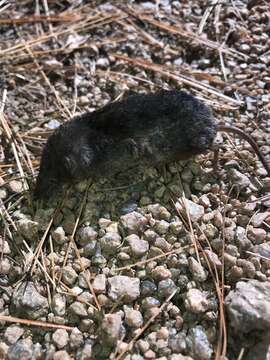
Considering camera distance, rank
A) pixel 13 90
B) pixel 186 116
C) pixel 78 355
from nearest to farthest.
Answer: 1. pixel 78 355
2. pixel 186 116
3. pixel 13 90

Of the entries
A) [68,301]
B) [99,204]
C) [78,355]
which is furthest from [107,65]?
[78,355]

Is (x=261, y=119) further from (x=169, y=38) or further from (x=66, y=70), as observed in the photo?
(x=66, y=70)

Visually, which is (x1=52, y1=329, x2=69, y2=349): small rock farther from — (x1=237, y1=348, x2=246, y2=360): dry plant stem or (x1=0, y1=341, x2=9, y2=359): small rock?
(x1=237, y1=348, x2=246, y2=360): dry plant stem

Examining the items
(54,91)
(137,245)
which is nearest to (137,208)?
(137,245)

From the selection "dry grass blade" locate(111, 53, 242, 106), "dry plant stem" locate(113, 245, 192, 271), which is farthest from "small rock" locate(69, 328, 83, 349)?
"dry grass blade" locate(111, 53, 242, 106)

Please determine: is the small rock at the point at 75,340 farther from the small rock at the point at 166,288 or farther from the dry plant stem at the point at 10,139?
the dry plant stem at the point at 10,139

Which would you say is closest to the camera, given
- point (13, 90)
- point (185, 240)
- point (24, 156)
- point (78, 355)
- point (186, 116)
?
point (78, 355)

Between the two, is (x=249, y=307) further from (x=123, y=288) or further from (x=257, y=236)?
(x=123, y=288)
